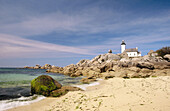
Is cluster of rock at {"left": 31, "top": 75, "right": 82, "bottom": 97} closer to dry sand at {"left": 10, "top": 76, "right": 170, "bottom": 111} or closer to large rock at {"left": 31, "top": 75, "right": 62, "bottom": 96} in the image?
large rock at {"left": 31, "top": 75, "right": 62, "bottom": 96}

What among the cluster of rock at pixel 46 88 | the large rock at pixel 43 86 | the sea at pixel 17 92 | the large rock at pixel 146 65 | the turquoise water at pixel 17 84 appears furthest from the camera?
the large rock at pixel 146 65

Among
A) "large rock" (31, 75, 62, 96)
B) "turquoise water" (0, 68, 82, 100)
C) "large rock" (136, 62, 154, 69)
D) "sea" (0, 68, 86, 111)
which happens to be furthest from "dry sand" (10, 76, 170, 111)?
"large rock" (136, 62, 154, 69)

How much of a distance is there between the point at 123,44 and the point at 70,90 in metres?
81.6

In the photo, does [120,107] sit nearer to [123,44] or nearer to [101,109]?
[101,109]

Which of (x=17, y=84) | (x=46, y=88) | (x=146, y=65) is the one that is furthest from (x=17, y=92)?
(x=146, y=65)

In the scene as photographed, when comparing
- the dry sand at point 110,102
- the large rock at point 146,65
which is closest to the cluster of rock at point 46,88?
the dry sand at point 110,102

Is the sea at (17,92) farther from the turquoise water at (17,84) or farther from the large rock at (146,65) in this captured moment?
the large rock at (146,65)

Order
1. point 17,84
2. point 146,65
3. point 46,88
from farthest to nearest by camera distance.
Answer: point 146,65
point 17,84
point 46,88

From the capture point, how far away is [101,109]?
609cm

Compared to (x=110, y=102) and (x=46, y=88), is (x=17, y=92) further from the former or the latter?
(x=110, y=102)

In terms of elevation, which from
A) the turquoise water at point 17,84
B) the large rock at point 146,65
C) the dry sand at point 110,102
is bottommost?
the turquoise water at point 17,84

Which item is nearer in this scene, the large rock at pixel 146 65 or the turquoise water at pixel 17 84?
the turquoise water at pixel 17 84

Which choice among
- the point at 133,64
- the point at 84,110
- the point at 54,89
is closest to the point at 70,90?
the point at 54,89

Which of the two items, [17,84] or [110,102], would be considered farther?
[17,84]
